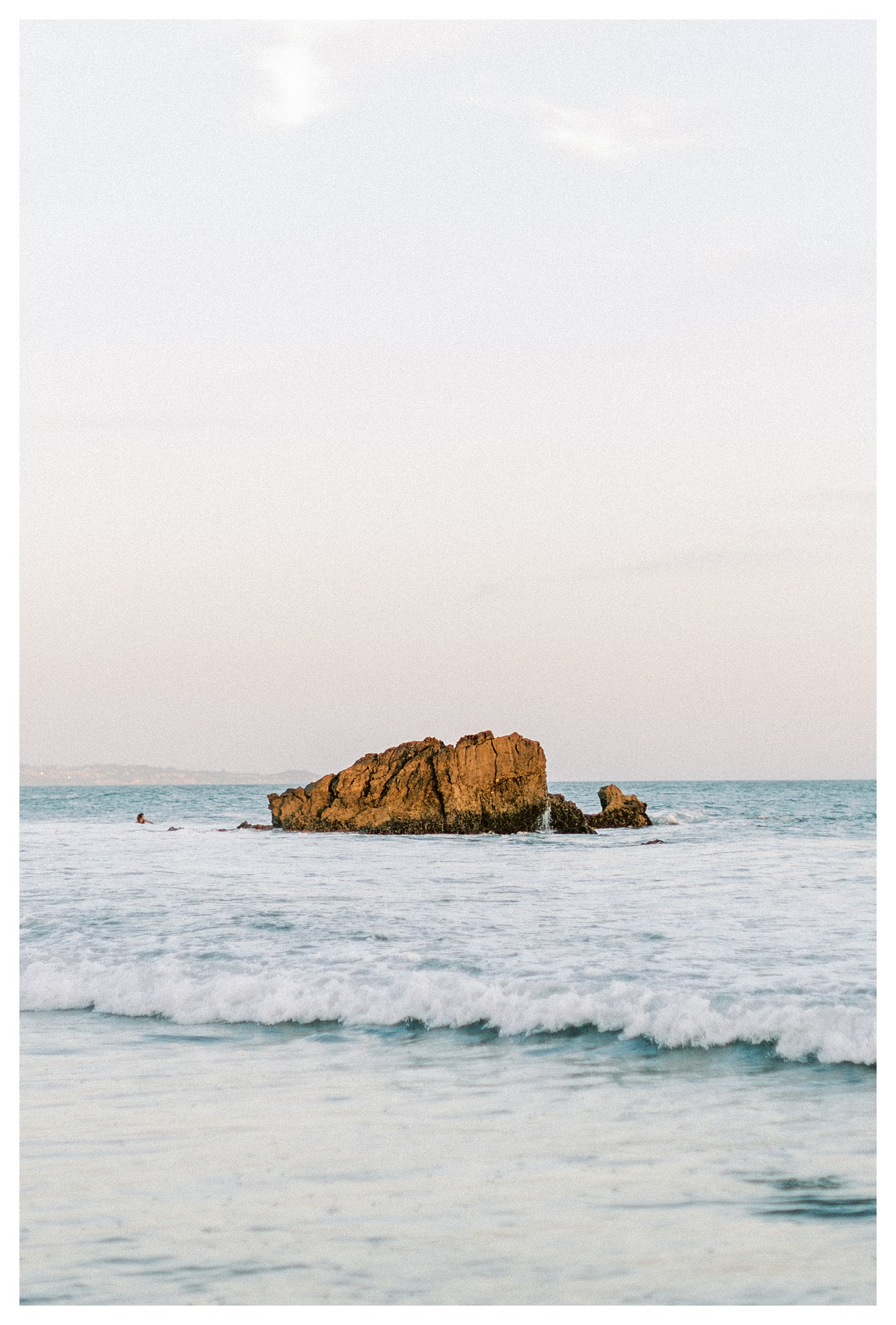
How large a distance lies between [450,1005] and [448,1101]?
280cm

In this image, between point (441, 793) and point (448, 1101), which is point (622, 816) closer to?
point (441, 793)

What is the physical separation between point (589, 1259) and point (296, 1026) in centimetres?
574

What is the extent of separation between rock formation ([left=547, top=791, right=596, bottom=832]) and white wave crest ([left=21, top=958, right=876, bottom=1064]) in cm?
3080

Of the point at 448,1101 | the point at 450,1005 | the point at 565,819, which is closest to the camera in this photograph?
the point at 448,1101

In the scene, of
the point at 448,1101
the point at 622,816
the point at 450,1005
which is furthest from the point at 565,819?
the point at 448,1101

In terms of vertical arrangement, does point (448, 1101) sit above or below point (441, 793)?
above

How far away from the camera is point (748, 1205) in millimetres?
6418

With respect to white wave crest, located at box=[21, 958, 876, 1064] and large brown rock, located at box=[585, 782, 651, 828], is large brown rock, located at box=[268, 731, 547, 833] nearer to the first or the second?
large brown rock, located at box=[585, 782, 651, 828]

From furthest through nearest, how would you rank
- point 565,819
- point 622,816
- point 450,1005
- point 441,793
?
point 622,816
point 565,819
point 441,793
point 450,1005

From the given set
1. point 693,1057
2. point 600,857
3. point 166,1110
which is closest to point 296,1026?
point 166,1110

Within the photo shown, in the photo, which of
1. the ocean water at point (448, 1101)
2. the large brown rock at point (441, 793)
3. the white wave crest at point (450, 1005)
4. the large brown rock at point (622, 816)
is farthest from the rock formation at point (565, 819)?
the white wave crest at point (450, 1005)

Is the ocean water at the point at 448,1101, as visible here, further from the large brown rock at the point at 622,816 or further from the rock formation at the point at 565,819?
the large brown rock at the point at 622,816

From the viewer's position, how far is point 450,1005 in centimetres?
1113
